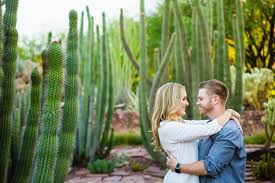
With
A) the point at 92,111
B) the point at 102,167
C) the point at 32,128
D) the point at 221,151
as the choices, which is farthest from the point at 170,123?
the point at 92,111

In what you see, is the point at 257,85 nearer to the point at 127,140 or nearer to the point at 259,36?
the point at 259,36

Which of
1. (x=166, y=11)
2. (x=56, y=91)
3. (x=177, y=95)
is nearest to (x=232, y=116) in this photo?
(x=177, y=95)

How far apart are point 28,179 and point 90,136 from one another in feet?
11.7

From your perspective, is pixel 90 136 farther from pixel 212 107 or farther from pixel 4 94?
pixel 212 107

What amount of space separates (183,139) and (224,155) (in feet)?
0.78

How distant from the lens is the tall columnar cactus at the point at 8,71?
11.1 feet

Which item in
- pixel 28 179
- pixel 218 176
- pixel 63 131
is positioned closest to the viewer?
pixel 218 176

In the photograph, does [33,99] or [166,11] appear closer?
[33,99]

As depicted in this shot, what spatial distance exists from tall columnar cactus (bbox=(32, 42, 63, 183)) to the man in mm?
774

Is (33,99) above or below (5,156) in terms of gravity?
above

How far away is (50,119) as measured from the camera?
9.89 feet

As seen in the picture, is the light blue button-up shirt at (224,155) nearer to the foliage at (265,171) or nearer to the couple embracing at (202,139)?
the couple embracing at (202,139)

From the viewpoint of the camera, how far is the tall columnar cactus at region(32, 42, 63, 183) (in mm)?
3008

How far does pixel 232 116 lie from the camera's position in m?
2.80
